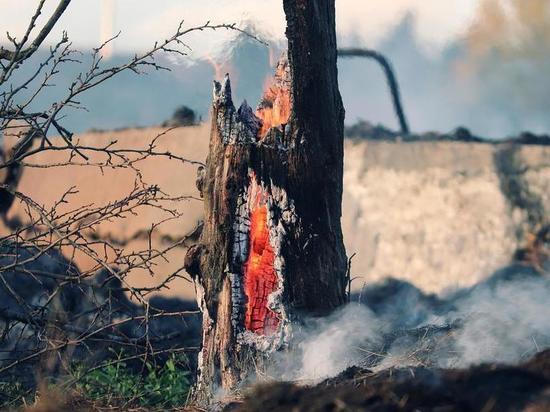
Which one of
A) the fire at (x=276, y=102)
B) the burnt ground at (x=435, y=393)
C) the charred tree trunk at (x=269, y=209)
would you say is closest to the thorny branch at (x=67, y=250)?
Result: the charred tree trunk at (x=269, y=209)

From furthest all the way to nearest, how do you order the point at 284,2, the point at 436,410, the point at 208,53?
the point at 208,53 < the point at 284,2 < the point at 436,410

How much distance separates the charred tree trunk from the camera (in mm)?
6012

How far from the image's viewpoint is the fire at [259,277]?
609 centimetres

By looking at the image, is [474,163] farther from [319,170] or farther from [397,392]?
[397,392]

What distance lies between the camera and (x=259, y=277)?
6105mm

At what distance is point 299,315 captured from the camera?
609cm

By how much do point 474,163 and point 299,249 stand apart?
6.05 metres

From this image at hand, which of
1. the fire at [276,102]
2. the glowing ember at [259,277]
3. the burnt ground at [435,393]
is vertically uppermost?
the fire at [276,102]

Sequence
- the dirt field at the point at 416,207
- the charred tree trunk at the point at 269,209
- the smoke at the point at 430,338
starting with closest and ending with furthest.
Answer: the smoke at the point at 430,338 → the charred tree trunk at the point at 269,209 → the dirt field at the point at 416,207

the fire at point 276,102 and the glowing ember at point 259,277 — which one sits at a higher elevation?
the fire at point 276,102

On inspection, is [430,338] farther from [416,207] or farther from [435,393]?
[416,207]

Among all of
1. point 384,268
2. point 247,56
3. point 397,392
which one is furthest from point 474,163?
point 397,392

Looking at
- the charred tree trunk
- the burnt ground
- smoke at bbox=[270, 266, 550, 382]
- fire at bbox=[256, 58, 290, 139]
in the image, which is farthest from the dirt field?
the burnt ground

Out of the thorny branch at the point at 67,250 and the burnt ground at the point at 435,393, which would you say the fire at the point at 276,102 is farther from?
the burnt ground at the point at 435,393
